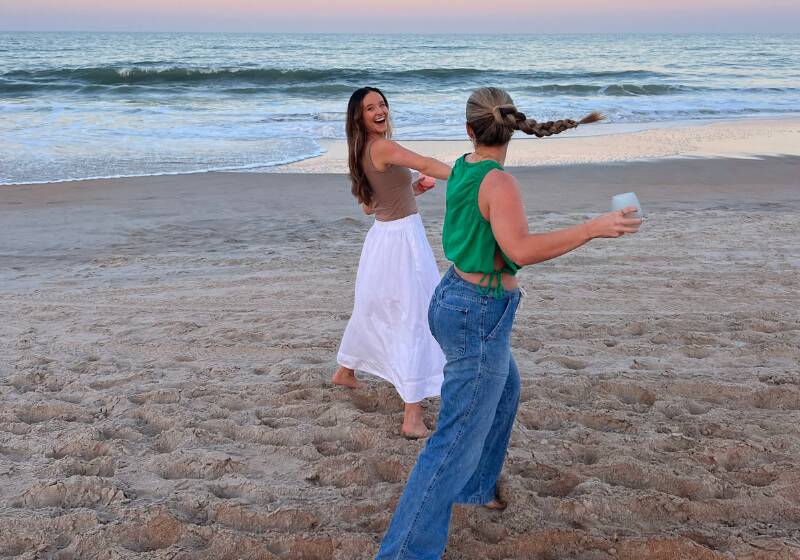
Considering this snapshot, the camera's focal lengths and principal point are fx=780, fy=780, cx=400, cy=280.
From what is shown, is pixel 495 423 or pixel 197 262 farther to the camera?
pixel 197 262

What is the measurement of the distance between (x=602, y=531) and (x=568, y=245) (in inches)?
56.9

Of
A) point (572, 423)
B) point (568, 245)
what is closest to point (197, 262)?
point (572, 423)

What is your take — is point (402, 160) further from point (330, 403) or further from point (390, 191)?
point (330, 403)

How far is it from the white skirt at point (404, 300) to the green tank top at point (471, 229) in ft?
4.30

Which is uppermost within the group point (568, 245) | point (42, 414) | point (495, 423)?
point (568, 245)

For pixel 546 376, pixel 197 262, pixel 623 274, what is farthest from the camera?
pixel 197 262

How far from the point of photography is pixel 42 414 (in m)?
4.25

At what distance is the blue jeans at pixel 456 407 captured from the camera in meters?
2.64

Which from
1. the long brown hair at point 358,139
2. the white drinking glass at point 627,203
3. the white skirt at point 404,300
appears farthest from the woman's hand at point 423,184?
the white drinking glass at point 627,203

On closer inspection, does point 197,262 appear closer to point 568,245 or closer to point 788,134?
point 568,245

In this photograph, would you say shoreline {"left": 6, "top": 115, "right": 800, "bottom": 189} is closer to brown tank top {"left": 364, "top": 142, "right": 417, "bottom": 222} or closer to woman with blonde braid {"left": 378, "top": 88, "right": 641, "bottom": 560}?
brown tank top {"left": 364, "top": 142, "right": 417, "bottom": 222}

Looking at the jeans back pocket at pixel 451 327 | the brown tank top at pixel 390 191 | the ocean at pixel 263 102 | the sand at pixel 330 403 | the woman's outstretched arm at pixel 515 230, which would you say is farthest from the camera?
the ocean at pixel 263 102

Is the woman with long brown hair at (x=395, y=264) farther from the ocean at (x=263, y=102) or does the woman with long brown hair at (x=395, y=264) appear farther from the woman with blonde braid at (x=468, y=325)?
the ocean at (x=263, y=102)

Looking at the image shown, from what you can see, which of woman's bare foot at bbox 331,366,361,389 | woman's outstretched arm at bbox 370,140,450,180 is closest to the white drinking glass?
woman's outstretched arm at bbox 370,140,450,180
